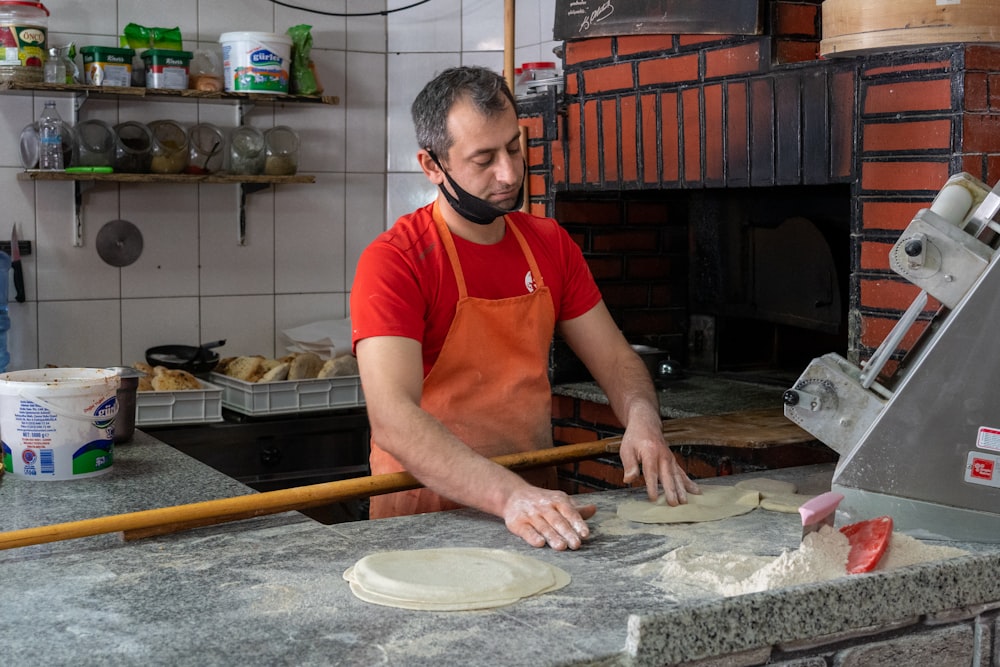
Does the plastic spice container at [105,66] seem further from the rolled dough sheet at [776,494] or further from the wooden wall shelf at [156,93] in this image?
the rolled dough sheet at [776,494]

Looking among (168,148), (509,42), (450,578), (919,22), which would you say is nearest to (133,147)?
(168,148)

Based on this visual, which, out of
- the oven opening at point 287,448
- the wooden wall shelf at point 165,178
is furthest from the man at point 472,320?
the wooden wall shelf at point 165,178

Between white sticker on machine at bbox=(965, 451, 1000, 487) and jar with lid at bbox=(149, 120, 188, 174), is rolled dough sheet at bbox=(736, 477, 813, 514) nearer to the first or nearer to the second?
white sticker on machine at bbox=(965, 451, 1000, 487)

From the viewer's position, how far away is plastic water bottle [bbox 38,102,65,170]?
3.71m

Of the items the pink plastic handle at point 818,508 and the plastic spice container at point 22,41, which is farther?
the plastic spice container at point 22,41

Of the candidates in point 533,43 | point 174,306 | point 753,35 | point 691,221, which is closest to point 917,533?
point 753,35

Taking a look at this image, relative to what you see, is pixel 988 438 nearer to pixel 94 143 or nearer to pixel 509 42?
pixel 509 42

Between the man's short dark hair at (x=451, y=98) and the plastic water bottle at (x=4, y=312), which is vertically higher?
the man's short dark hair at (x=451, y=98)

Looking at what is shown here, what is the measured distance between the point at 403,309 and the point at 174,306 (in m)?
2.33

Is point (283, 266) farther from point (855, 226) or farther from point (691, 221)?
point (855, 226)

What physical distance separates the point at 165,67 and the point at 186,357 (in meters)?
1.02

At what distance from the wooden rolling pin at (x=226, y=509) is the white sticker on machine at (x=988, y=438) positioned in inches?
31.0

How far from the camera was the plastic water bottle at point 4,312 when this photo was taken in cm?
377

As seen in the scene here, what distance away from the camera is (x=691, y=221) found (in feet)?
12.2
